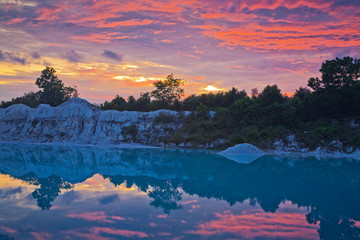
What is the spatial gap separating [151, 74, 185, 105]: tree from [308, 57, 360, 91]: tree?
2045 cm

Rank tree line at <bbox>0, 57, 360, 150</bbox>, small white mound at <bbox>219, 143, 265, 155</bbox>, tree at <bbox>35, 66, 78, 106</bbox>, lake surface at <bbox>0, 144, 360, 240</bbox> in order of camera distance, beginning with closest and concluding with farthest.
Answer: lake surface at <bbox>0, 144, 360, 240</bbox>
small white mound at <bbox>219, 143, 265, 155</bbox>
tree line at <bbox>0, 57, 360, 150</bbox>
tree at <bbox>35, 66, 78, 106</bbox>

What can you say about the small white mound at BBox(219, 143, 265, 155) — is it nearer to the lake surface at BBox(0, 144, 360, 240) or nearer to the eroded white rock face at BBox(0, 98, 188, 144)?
the lake surface at BBox(0, 144, 360, 240)

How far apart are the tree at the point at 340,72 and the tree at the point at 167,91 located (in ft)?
67.1

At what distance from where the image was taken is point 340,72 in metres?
30.3

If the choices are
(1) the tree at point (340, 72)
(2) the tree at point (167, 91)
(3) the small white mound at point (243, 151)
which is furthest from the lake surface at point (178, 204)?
(2) the tree at point (167, 91)

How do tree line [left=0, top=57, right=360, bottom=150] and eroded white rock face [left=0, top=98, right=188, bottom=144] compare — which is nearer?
tree line [left=0, top=57, right=360, bottom=150]

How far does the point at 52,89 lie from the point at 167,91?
67.2ft

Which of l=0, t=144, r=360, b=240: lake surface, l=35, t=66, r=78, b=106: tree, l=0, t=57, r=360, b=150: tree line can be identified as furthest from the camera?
l=35, t=66, r=78, b=106: tree

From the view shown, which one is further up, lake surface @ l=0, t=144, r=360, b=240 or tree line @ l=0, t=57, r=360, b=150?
tree line @ l=0, t=57, r=360, b=150

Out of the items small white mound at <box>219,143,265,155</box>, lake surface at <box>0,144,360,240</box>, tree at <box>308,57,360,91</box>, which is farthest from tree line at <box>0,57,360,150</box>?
lake surface at <box>0,144,360,240</box>

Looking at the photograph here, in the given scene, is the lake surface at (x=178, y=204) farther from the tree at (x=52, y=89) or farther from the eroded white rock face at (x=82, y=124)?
the tree at (x=52, y=89)

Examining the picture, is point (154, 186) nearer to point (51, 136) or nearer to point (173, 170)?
point (173, 170)

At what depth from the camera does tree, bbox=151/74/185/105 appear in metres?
44.0

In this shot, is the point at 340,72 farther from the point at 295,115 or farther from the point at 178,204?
the point at 178,204
